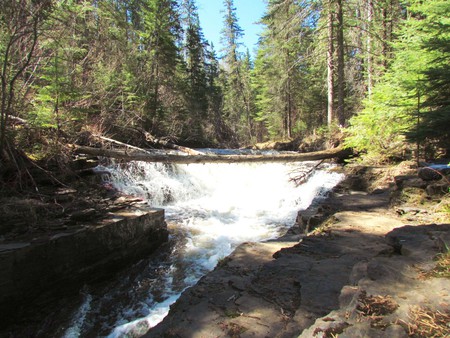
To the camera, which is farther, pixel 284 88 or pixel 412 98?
pixel 284 88

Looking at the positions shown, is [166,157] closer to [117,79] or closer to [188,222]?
[188,222]

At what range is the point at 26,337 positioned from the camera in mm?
3973

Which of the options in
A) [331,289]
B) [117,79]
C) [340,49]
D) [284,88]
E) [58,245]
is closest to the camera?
[331,289]

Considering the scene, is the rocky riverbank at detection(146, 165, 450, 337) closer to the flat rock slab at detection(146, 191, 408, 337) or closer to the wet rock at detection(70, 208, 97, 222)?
the flat rock slab at detection(146, 191, 408, 337)

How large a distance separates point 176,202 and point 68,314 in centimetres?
602

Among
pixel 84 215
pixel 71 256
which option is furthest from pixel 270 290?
pixel 84 215

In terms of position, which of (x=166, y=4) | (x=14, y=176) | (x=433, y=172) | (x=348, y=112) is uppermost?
(x=166, y=4)

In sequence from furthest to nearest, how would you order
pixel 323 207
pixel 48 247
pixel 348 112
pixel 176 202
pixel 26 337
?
pixel 348 112 → pixel 176 202 → pixel 323 207 → pixel 48 247 → pixel 26 337

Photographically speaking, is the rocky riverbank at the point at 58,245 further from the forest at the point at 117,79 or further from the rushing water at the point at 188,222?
the forest at the point at 117,79

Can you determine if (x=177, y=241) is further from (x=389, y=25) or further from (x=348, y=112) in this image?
(x=348, y=112)

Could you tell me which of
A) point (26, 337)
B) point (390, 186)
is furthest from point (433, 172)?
point (26, 337)

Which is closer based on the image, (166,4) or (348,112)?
(166,4)

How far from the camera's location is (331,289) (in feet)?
9.89

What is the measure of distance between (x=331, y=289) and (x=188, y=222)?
19.0ft
